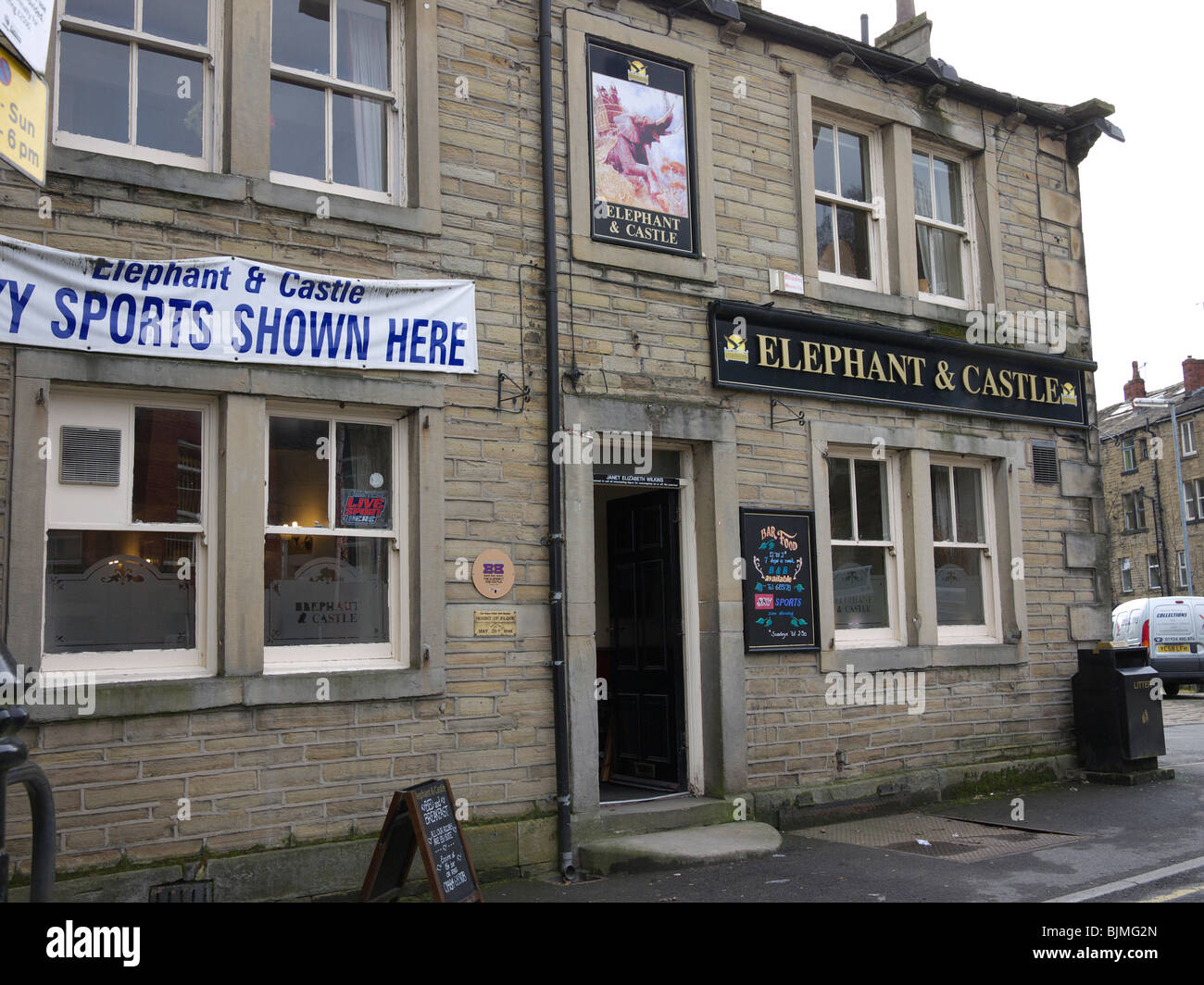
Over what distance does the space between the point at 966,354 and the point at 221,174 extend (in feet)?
24.0

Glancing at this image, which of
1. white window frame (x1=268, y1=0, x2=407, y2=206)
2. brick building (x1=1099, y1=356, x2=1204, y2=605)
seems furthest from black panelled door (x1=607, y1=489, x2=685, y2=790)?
brick building (x1=1099, y1=356, x2=1204, y2=605)

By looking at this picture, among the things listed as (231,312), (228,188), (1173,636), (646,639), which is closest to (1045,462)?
(646,639)

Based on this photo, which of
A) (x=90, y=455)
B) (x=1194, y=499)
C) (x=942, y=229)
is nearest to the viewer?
(x=90, y=455)

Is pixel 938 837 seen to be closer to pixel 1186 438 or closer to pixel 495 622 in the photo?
pixel 495 622

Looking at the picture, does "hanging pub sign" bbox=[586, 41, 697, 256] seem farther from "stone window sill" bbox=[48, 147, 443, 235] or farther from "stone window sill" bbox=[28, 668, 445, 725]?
"stone window sill" bbox=[28, 668, 445, 725]

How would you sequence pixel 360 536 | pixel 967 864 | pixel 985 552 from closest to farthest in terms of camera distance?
1. pixel 360 536
2. pixel 967 864
3. pixel 985 552

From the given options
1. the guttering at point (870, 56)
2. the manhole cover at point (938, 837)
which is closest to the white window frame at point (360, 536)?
the manhole cover at point (938, 837)

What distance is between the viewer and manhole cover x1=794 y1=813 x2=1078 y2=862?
8.07 meters

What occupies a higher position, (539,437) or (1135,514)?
(1135,514)

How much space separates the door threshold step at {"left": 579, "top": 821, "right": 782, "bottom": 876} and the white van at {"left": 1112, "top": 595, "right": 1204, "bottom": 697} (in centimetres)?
1765

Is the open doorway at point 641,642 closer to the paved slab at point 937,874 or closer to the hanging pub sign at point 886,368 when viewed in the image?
the hanging pub sign at point 886,368

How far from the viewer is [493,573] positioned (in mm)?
7781

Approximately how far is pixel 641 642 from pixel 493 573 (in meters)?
2.48
